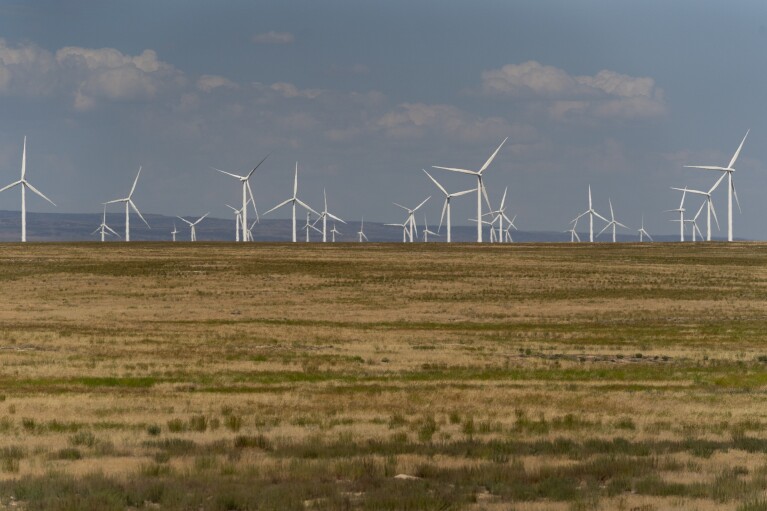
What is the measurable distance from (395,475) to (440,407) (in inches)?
409

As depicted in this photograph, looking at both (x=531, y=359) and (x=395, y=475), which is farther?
(x=531, y=359)

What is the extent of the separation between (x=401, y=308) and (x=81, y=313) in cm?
2029

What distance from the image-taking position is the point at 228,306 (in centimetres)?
7675

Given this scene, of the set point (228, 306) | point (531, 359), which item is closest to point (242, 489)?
point (531, 359)

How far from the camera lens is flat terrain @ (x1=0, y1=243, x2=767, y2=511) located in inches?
707

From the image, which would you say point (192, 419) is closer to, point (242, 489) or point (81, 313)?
point (242, 489)

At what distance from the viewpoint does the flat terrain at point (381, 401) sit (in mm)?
17953

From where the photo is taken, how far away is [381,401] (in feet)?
99.5

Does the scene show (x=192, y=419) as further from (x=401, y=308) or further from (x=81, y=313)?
(x=401, y=308)

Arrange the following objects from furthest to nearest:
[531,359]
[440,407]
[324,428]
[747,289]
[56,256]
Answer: [56,256] → [747,289] → [531,359] → [440,407] → [324,428]

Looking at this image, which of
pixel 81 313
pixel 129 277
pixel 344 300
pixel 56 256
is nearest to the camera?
pixel 81 313

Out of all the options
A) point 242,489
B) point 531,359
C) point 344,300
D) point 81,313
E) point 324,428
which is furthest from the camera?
point 344,300

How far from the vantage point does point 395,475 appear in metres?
19.1

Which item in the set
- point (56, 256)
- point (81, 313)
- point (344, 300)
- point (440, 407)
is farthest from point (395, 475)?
point (56, 256)
